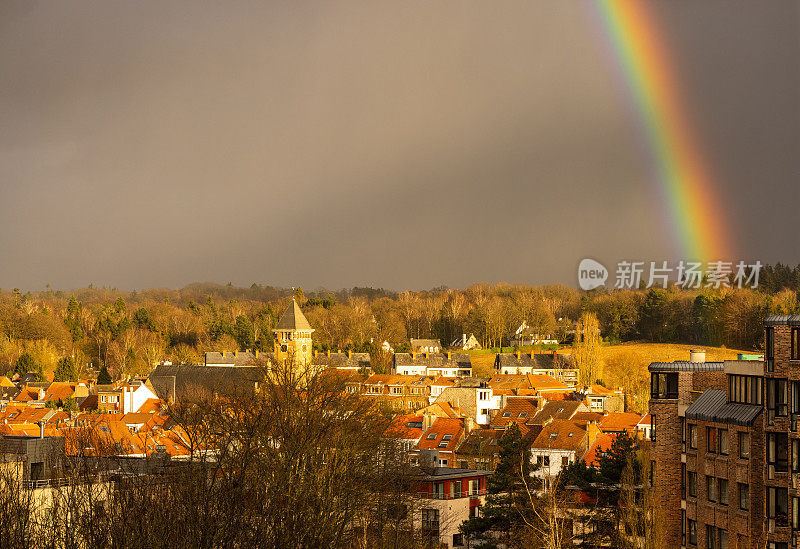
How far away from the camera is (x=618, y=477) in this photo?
32.8m

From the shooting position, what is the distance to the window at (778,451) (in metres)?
26.0

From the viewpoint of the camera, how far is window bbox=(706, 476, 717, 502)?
2884 cm

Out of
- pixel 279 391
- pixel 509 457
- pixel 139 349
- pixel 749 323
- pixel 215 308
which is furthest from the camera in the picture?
pixel 215 308

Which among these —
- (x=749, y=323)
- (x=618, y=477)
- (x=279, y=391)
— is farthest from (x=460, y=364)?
(x=618, y=477)

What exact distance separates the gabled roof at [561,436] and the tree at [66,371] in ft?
216

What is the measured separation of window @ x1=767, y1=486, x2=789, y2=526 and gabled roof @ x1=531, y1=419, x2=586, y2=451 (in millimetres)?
27066

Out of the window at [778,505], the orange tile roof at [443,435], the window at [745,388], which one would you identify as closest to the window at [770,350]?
the window at [745,388]

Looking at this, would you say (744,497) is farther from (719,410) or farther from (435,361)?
(435,361)

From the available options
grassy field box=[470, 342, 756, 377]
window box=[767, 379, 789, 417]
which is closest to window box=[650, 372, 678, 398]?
window box=[767, 379, 789, 417]

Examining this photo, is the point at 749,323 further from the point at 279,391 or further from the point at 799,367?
the point at 799,367

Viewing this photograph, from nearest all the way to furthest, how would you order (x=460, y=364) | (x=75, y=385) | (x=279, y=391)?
(x=279, y=391) < (x=75, y=385) < (x=460, y=364)

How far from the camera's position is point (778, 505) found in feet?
85.1

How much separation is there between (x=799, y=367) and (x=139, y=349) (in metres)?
112

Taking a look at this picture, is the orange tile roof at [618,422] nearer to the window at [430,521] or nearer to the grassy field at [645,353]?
the window at [430,521]
